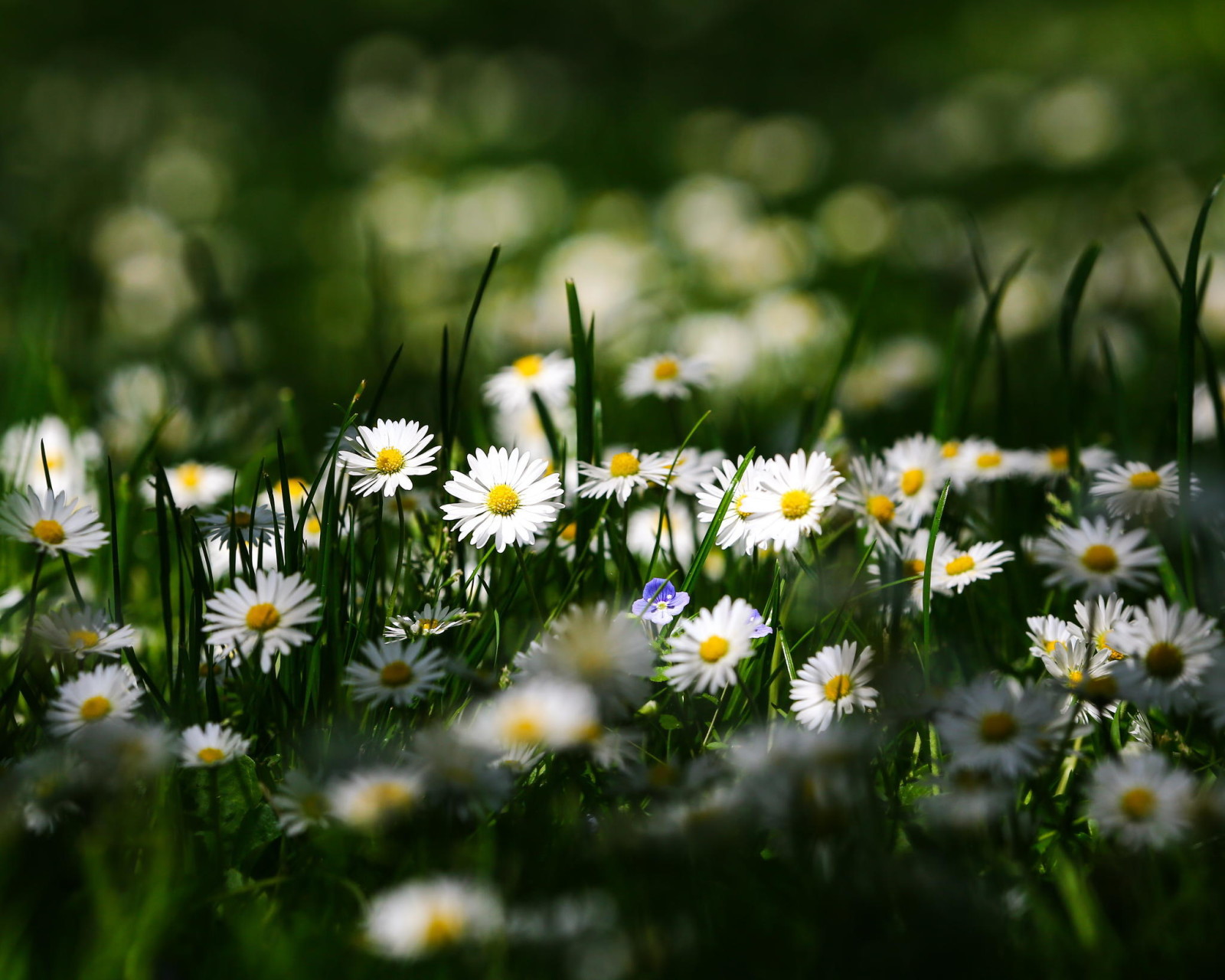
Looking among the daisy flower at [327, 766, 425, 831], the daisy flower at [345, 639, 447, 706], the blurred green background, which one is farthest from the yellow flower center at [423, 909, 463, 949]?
the blurred green background

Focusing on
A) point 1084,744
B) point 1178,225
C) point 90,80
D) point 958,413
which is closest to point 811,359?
point 958,413

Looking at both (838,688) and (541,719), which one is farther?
(838,688)

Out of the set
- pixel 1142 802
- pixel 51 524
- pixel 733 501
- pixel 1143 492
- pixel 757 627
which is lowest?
pixel 1142 802

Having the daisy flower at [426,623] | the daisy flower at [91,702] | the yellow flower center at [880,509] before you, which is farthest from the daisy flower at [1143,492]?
the daisy flower at [91,702]

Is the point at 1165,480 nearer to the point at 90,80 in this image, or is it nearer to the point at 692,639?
the point at 692,639

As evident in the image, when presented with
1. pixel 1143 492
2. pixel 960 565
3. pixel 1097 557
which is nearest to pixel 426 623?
pixel 960 565

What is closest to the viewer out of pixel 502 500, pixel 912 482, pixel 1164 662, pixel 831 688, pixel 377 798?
pixel 377 798

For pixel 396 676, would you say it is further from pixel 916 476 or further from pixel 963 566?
pixel 916 476
